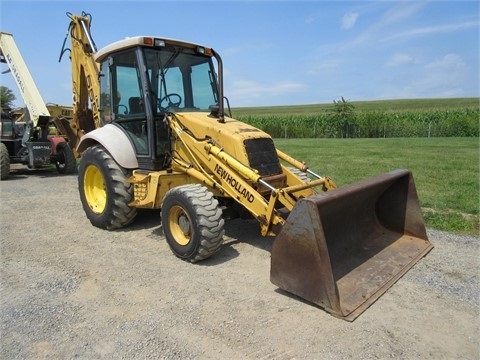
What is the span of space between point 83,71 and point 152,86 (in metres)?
3.20

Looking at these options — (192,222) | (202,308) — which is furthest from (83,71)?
(202,308)

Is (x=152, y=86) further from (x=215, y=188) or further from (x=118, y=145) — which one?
(x=215, y=188)

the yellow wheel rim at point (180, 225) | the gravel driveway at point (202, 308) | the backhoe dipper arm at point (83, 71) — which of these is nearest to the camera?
the gravel driveway at point (202, 308)

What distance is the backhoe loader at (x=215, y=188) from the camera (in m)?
3.79

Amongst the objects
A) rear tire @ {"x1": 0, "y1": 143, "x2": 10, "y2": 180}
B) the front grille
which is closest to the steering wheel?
the front grille

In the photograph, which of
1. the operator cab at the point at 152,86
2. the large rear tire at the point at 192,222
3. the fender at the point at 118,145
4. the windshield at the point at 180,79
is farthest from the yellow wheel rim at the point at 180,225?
the windshield at the point at 180,79

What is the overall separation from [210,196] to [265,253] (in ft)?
3.46

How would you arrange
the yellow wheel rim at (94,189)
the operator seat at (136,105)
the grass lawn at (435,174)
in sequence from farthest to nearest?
the grass lawn at (435,174)
the yellow wheel rim at (94,189)
the operator seat at (136,105)

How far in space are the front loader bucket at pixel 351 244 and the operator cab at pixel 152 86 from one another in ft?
8.46

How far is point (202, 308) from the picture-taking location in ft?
12.4

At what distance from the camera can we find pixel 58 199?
8438mm

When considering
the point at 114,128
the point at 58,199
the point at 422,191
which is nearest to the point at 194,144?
the point at 114,128

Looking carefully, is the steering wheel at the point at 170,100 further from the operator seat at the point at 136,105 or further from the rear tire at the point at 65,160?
the rear tire at the point at 65,160

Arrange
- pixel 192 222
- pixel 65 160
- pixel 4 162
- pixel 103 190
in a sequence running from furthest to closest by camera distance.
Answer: pixel 65 160 < pixel 4 162 < pixel 103 190 < pixel 192 222
